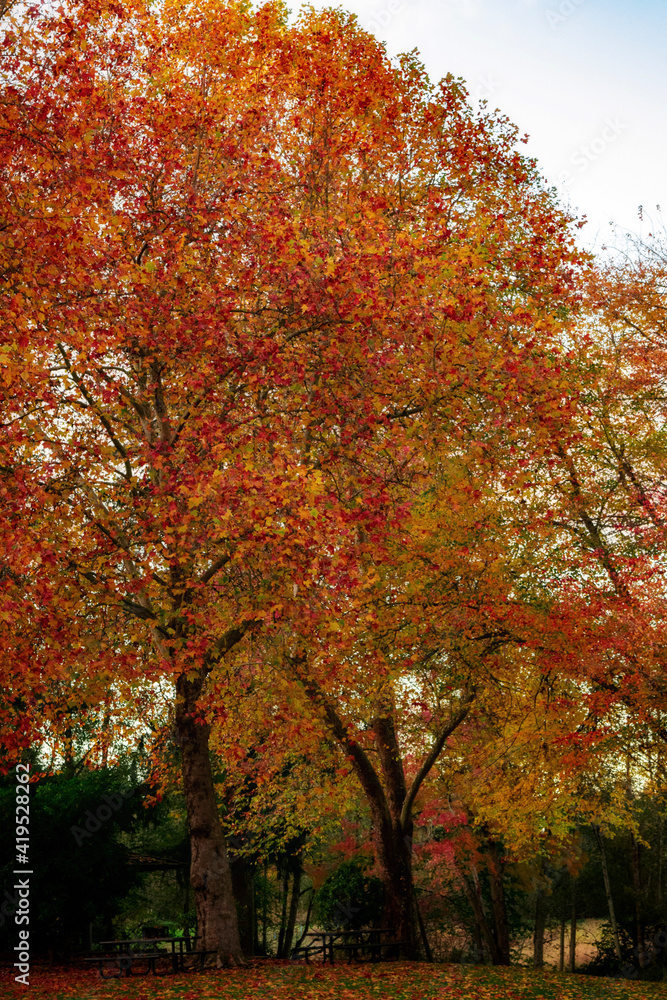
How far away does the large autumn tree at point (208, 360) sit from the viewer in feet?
30.3

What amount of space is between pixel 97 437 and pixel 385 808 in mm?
9891

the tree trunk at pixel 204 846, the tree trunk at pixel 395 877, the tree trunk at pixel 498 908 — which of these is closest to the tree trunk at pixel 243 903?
the tree trunk at pixel 498 908

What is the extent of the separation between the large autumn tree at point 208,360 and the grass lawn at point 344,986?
1.32 metres

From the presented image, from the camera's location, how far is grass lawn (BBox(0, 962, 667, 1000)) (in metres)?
9.86

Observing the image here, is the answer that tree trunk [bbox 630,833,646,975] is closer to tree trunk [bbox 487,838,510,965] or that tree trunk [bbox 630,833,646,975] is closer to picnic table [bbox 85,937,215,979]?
tree trunk [bbox 487,838,510,965]

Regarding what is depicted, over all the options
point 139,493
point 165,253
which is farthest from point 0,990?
point 165,253

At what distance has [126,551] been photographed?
1011 cm

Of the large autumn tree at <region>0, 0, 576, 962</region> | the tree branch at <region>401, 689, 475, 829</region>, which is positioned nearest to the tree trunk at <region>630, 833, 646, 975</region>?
the tree branch at <region>401, 689, 475, 829</region>

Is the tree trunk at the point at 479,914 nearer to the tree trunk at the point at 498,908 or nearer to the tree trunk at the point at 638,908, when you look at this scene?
the tree trunk at the point at 498,908

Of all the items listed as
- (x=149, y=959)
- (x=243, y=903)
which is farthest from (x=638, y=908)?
(x=149, y=959)

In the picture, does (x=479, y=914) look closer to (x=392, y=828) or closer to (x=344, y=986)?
(x=392, y=828)

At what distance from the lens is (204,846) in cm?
1212

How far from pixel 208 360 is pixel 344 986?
902 cm

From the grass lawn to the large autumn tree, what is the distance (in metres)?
1.32
